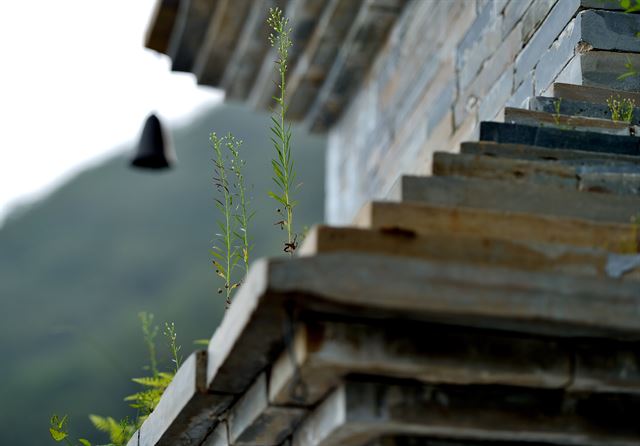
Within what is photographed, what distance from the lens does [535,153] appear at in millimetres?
3301

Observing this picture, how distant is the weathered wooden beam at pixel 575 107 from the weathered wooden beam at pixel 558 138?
34cm

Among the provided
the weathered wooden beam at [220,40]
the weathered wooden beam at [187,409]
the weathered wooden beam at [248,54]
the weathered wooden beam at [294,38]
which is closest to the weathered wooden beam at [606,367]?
the weathered wooden beam at [187,409]

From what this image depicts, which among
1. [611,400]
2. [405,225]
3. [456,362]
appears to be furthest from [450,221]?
[611,400]

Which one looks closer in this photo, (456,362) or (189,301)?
(456,362)

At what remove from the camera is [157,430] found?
11.8 feet

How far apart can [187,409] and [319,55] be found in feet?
14.3

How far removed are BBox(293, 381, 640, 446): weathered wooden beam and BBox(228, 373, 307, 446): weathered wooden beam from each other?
155 mm

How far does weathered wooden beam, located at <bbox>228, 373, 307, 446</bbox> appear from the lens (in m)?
3.05

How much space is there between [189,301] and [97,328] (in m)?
2.40

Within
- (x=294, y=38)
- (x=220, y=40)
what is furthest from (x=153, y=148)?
(x=294, y=38)

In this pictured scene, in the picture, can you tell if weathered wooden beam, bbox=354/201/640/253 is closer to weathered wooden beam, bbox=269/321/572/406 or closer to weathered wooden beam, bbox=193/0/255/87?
weathered wooden beam, bbox=269/321/572/406

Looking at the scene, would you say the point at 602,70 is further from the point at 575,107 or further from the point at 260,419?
the point at 260,419

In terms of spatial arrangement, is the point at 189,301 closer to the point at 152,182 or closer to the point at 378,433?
the point at 152,182

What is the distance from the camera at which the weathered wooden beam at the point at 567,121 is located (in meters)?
3.68
